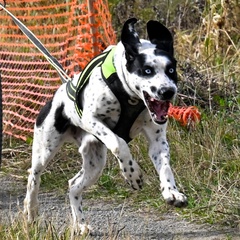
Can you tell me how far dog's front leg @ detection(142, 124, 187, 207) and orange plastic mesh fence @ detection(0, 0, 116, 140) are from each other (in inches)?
100

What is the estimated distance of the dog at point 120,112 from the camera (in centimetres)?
510

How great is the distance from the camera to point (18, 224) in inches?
199

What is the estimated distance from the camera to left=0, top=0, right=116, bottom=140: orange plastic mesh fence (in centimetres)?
800

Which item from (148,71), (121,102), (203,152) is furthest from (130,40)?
(203,152)

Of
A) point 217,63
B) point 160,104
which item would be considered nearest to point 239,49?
point 217,63

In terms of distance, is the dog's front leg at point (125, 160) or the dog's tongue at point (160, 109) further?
the dog's front leg at point (125, 160)

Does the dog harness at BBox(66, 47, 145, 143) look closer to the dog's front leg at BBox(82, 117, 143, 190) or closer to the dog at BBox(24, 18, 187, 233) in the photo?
the dog at BBox(24, 18, 187, 233)

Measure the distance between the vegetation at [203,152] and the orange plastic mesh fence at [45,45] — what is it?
0.50m

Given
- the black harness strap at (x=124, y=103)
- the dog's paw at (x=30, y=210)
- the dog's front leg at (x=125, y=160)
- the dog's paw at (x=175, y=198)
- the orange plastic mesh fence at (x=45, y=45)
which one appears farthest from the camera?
the orange plastic mesh fence at (x=45, y=45)

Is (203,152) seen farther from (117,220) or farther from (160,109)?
(160,109)

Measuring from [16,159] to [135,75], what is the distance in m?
2.94

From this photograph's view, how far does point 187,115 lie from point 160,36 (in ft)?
6.63

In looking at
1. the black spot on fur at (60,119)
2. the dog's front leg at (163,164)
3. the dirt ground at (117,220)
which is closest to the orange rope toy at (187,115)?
the dirt ground at (117,220)

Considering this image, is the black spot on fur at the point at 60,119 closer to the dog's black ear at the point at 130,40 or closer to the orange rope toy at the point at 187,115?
the dog's black ear at the point at 130,40
